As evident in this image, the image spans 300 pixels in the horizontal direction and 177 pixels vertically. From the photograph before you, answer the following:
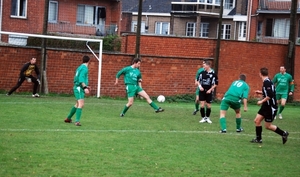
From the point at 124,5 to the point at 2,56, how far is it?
44689 millimetres

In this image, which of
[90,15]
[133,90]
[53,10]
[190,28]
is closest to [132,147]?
[133,90]

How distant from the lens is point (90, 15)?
5509 centimetres

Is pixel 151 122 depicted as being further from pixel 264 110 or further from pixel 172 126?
pixel 264 110

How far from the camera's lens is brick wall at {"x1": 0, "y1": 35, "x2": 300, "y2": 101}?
101 feet

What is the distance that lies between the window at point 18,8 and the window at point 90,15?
5.90 metres

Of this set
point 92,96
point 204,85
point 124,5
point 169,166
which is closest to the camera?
point 169,166

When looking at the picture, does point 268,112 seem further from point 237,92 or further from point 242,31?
point 242,31

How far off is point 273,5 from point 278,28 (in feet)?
7.28

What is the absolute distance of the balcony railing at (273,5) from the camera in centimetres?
5803

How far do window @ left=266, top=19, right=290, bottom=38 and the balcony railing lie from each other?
1.41 meters

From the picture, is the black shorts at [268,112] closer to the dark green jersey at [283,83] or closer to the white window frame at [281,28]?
the dark green jersey at [283,83]

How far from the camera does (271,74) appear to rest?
37844mm

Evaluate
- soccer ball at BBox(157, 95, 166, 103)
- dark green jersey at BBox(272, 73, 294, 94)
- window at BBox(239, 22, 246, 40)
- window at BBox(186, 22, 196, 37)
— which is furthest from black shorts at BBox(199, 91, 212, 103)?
window at BBox(186, 22, 196, 37)

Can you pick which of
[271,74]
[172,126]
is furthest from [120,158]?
[271,74]
